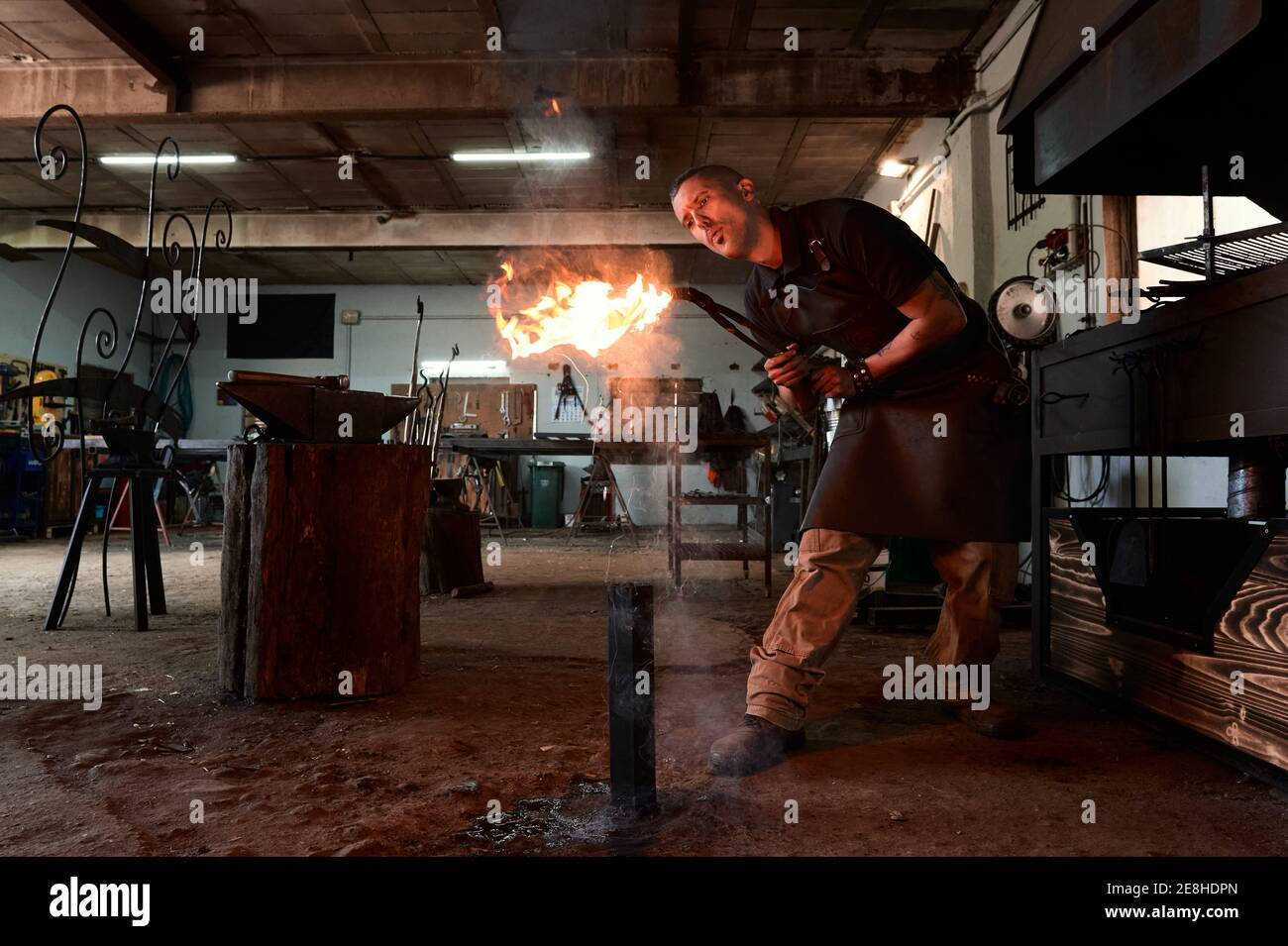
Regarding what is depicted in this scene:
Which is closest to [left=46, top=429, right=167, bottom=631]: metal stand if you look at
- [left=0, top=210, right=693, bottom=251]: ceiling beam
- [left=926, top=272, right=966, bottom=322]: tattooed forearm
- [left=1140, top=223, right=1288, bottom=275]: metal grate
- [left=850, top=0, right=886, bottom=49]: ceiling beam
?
[left=926, top=272, right=966, bottom=322]: tattooed forearm

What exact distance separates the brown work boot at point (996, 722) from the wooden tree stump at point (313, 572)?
1936 millimetres

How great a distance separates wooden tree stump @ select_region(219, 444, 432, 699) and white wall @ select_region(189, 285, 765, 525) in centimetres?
1256

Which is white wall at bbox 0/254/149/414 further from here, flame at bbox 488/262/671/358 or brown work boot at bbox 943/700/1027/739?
brown work boot at bbox 943/700/1027/739

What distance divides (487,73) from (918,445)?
710 cm

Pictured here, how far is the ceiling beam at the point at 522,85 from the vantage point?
7703 mm

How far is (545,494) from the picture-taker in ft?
48.3

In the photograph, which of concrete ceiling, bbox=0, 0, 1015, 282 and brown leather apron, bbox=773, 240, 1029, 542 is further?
concrete ceiling, bbox=0, 0, 1015, 282

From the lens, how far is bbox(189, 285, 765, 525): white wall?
51.1 ft

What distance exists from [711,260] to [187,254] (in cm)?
935

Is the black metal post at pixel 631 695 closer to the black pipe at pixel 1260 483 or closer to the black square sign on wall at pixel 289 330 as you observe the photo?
the black pipe at pixel 1260 483

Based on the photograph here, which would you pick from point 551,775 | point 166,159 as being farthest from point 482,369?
point 551,775
